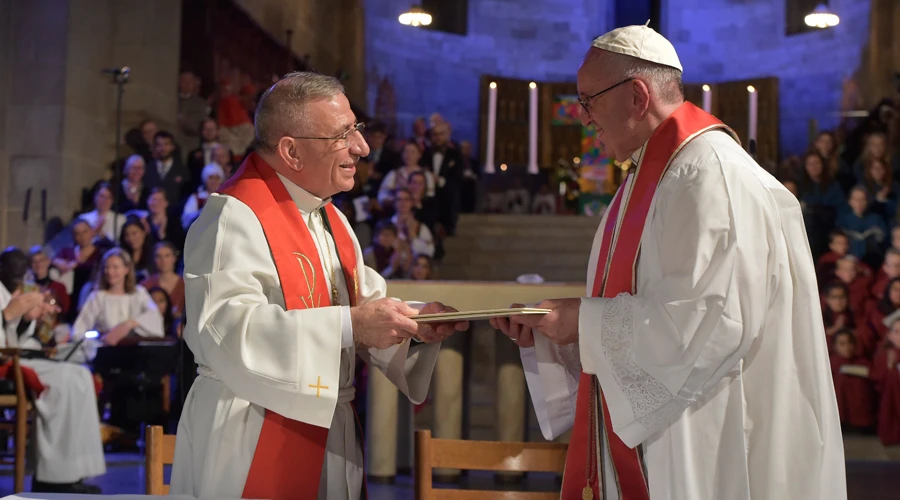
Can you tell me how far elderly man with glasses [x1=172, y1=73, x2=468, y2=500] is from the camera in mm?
2369

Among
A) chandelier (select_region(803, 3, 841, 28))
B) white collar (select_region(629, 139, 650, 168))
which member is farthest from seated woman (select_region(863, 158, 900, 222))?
white collar (select_region(629, 139, 650, 168))

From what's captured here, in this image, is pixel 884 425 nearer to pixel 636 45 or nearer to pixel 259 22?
pixel 636 45

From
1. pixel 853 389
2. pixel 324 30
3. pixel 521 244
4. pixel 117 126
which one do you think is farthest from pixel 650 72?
pixel 324 30

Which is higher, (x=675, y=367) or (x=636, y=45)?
(x=636, y=45)

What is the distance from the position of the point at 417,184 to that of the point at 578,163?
4549 mm

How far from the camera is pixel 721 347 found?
2.15 m

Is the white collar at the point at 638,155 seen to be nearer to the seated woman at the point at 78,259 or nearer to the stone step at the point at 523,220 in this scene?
the seated woman at the point at 78,259

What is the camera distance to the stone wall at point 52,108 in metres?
9.27

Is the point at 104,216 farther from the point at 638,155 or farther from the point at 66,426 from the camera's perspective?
the point at 638,155

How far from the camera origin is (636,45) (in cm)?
258

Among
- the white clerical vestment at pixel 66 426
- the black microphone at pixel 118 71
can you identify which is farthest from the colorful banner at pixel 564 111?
the white clerical vestment at pixel 66 426

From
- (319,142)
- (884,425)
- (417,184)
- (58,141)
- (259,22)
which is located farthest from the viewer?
(259,22)

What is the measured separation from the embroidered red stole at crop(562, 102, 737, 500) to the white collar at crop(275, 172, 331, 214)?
2.80 ft

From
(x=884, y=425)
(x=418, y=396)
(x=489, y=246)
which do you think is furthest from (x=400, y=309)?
(x=489, y=246)
